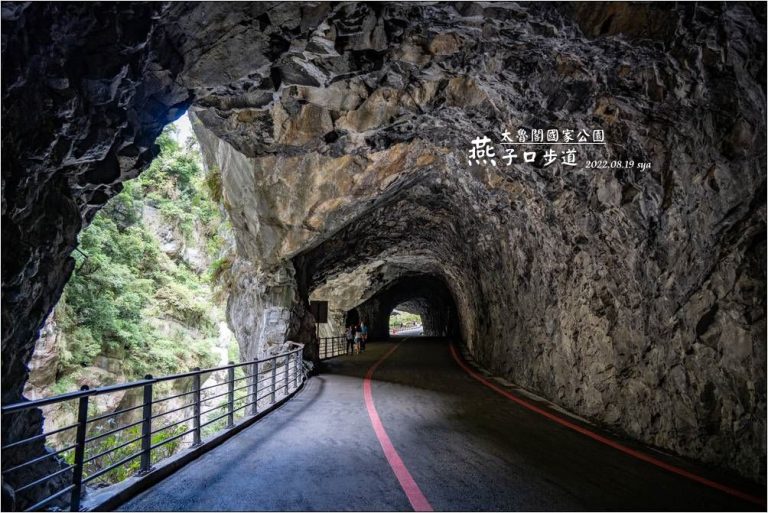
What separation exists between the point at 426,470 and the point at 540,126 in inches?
240

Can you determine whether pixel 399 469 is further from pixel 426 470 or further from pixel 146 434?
pixel 146 434

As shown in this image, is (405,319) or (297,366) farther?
(405,319)

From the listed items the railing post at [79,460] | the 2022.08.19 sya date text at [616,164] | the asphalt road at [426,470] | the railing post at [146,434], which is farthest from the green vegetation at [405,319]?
the railing post at [79,460]

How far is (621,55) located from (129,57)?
6035 mm

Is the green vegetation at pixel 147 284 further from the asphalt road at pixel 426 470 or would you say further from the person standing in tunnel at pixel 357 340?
the asphalt road at pixel 426 470

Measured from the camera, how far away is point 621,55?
5562 mm

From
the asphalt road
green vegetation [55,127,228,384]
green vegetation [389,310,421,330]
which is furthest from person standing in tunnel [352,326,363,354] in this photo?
green vegetation [389,310,421,330]

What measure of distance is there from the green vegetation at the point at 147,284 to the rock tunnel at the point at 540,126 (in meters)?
11.2

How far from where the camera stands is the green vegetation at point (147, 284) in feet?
61.1

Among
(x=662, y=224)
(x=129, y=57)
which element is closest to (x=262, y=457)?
(x=129, y=57)

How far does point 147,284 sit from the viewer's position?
73.7ft

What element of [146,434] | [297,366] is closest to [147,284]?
[297,366]

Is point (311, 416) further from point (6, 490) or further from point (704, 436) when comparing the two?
point (704, 436)

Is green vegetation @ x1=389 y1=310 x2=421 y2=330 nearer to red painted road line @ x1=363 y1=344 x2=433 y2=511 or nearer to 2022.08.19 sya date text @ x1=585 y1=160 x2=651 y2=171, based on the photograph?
red painted road line @ x1=363 y1=344 x2=433 y2=511
